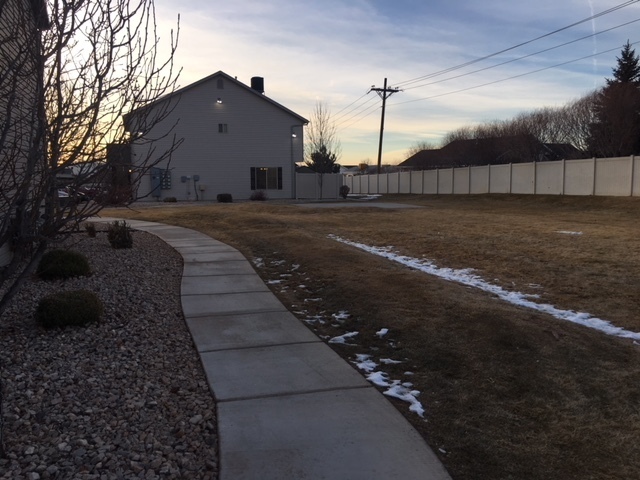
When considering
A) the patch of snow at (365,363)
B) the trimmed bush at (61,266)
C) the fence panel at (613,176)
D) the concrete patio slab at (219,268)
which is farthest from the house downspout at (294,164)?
the patch of snow at (365,363)

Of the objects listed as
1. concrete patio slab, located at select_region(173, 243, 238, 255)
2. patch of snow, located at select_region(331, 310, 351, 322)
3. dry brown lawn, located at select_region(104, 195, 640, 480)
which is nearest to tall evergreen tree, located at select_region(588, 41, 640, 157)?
dry brown lawn, located at select_region(104, 195, 640, 480)

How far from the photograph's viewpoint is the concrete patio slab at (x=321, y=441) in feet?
9.99

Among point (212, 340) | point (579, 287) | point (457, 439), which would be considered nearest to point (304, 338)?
point (212, 340)

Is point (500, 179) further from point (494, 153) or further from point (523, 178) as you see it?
point (494, 153)

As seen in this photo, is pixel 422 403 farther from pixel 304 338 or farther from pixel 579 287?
pixel 579 287

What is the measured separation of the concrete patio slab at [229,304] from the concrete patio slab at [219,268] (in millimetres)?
1628

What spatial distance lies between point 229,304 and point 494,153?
59.3 metres

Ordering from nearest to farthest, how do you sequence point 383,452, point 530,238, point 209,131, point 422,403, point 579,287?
point 383,452, point 422,403, point 579,287, point 530,238, point 209,131

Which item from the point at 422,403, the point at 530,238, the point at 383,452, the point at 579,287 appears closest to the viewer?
the point at 383,452

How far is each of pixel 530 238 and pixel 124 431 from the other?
38.7ft

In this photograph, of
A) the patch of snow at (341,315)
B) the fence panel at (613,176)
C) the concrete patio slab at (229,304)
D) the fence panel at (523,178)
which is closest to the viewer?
the patch of snow at (341,315)

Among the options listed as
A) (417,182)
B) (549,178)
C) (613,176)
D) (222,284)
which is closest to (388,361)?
(222,284)

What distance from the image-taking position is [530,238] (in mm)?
13227

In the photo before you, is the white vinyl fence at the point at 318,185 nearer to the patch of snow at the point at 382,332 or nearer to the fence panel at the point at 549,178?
the fence panel at the point at 549,178
